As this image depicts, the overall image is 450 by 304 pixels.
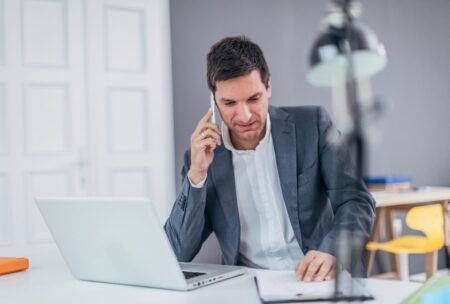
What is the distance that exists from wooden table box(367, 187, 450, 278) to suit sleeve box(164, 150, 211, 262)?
7.07 feet

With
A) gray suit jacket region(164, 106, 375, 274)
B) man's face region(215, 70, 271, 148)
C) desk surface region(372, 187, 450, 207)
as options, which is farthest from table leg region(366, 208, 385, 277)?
man's face region(215, 70, 271, 148)

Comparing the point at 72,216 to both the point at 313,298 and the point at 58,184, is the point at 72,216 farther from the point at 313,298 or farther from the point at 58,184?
the point at 58,184

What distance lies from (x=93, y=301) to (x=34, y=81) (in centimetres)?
283

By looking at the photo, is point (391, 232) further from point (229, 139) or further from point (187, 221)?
point (187, 221)

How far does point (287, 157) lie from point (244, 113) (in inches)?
8.1

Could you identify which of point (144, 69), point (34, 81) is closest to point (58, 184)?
point (34, 81)

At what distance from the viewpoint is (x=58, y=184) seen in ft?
13.1

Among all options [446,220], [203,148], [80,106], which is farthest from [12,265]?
[446,220]

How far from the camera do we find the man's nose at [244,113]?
1985 mm

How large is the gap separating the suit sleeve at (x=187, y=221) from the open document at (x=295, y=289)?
1.48 ft

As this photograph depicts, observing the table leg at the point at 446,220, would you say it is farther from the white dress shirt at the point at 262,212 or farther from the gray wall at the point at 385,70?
the white dress shirt at the point at 262,212

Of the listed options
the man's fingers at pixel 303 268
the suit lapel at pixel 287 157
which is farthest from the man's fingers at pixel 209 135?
the man's fingers at pixel 303 268

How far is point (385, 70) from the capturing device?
196 inches

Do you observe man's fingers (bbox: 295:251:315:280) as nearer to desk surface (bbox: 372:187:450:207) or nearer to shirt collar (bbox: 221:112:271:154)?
shirt collar (bbox: 221:112:271:154)
